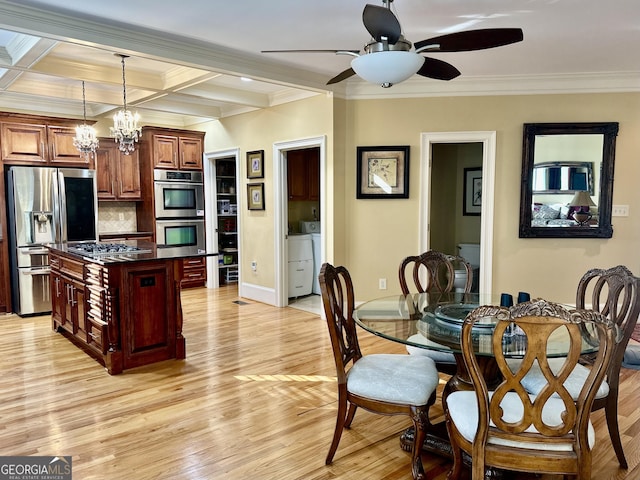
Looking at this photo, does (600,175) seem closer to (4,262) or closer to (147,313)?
(147,313)

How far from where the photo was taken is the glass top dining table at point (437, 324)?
1.99m

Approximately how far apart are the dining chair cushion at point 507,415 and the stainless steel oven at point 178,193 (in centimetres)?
546

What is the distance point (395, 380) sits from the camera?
2219mm

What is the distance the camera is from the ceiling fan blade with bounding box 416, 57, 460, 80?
9.12 feet

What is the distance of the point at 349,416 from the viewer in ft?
8.64

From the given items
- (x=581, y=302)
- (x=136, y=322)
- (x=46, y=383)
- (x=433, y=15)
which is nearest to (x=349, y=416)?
(x=581, y=302)

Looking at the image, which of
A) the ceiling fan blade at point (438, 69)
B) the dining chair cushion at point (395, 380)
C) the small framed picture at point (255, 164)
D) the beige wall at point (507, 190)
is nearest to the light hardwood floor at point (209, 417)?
the dining chair cushion at point (395, 380)

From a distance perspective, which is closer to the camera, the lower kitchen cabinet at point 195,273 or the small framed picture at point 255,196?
the small framed picture at point 255,196

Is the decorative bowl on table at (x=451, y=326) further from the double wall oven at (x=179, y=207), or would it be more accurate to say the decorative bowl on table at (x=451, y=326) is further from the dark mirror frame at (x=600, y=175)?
the double wall oven at (x=179, y=207)

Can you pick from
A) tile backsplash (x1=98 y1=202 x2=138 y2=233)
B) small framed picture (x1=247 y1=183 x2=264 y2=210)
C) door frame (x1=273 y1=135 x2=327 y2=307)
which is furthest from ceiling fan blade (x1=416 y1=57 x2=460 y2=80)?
tile backsplash (x1=98 y1=202 x2=138 y2=233)

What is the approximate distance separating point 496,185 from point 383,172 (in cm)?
119

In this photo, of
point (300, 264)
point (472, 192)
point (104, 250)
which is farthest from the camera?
point (472, 192)

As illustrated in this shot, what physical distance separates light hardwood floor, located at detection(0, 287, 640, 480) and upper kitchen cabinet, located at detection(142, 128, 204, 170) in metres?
3.07

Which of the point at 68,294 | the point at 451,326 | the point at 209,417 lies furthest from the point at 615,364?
the point at 68,294
